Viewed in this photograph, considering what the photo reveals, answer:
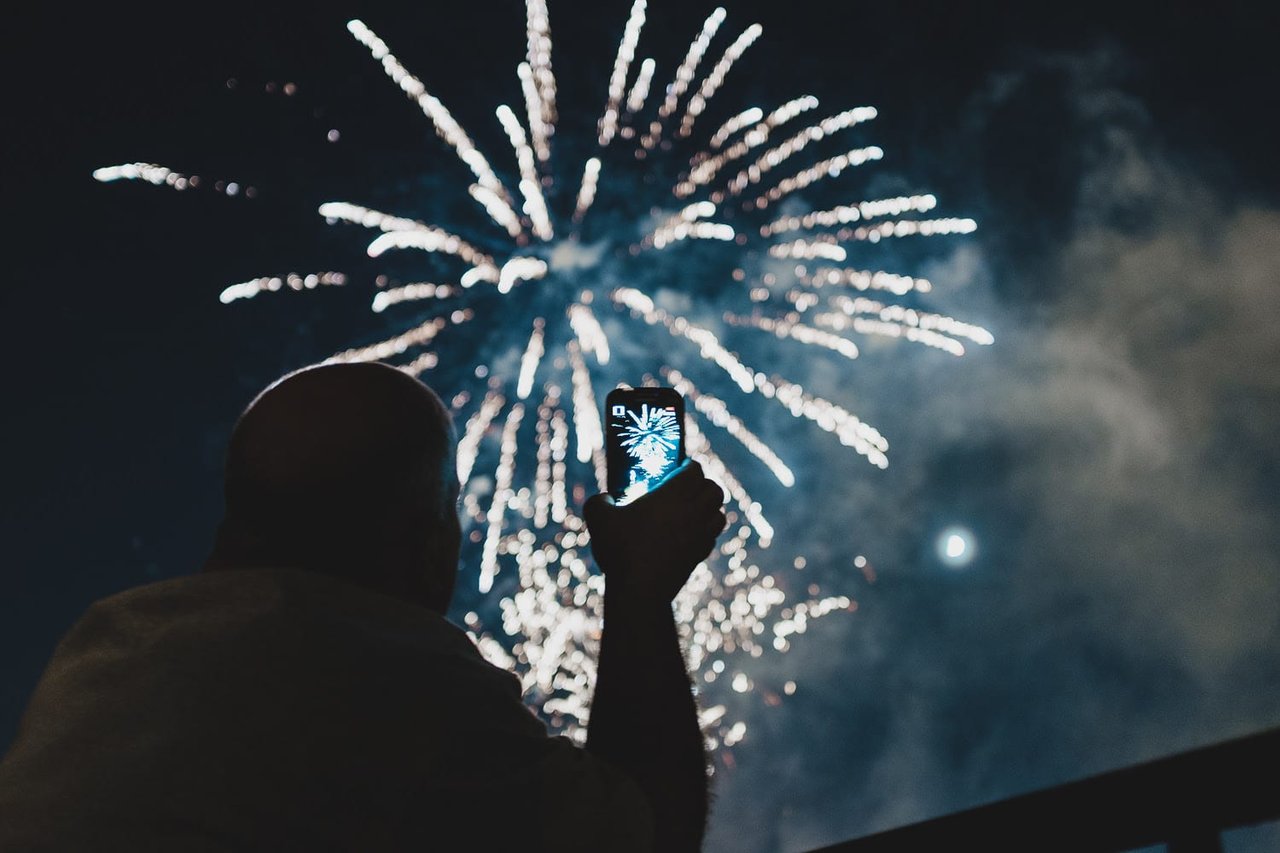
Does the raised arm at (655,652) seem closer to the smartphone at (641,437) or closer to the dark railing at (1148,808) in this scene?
the smartphone at (641,437)

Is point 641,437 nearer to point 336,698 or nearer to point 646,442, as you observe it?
point 646,442

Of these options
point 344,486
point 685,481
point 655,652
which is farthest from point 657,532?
point 344,486

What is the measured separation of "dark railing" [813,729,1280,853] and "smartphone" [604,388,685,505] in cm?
147

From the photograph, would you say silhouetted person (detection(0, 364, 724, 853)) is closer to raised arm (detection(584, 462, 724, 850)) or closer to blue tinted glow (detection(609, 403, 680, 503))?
raised arm (detection(584, 462, 724, 850))

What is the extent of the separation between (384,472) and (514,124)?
1453cm

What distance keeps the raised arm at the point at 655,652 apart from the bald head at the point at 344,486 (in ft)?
1.36

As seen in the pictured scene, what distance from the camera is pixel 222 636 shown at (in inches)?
65.0

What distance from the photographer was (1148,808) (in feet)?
3.90

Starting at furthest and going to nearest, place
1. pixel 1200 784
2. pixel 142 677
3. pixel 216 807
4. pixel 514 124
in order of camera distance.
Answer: pixel 514 124 → pixel 142 677 → pixel 216 807 → pixel 1200 784

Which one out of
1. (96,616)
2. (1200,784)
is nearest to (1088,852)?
(1200,784)

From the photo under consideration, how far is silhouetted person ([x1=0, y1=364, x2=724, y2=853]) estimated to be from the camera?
1471 mm

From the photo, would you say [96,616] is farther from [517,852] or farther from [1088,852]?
[1088,852]

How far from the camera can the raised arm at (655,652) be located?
1825 millimetres

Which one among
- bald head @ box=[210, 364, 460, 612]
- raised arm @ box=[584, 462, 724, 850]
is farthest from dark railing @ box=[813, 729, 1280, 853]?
bald head @ box=[210, 364, 460, 612]
